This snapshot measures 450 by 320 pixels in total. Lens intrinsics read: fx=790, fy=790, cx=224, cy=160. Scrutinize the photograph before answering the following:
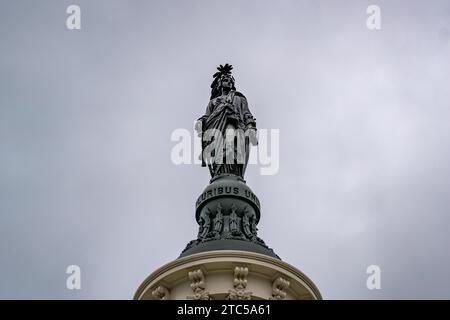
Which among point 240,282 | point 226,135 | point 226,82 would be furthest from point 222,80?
point 240,282

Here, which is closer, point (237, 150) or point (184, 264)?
point (184, 264)

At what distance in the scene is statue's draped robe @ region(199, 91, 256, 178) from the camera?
78.3 feet

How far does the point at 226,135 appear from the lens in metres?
24.5

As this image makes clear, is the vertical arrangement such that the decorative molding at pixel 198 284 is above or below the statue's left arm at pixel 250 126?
below

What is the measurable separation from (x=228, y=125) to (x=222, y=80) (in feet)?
9.55

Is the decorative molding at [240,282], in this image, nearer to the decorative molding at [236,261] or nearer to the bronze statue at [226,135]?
the decorative molding at [236,261]

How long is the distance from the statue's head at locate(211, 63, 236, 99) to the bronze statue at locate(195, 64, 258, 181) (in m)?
0.93

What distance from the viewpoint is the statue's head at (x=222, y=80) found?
2691cm

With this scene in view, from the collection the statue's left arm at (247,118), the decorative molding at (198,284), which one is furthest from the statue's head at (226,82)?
the decorative molding at (198,284)

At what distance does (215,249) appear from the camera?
20.1 metres

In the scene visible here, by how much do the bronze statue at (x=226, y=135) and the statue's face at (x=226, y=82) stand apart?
3.19ft
